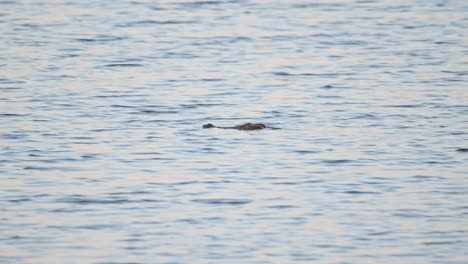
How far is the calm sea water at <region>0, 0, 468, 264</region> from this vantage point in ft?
43.1

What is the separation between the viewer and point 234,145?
60.6 ft

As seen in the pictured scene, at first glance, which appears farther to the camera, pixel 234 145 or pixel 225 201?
pixel 234 145

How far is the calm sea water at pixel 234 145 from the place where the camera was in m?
13.1

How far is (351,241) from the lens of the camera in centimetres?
1300

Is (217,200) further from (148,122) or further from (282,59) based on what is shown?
(282,59)

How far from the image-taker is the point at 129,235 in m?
13.3

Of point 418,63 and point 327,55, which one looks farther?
point 327,55

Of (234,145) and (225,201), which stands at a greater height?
(225,201)

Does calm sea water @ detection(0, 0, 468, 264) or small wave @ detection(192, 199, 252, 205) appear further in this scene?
small wave @ detection(192, 199, 252, 205)

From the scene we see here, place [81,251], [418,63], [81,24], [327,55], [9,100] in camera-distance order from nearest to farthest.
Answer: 1. [81,251]
2. [9,100]
3. [418,63]
4. [327,55]
5. [81,24]

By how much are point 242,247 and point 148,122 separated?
8255 millimetres

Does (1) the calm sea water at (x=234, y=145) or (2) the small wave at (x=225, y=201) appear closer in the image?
(1) the calm sea water at (x=234, y=145)

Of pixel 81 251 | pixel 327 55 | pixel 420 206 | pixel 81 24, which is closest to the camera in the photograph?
pixel 81 251

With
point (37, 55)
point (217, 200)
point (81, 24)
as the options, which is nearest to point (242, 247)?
point (217, 200)
